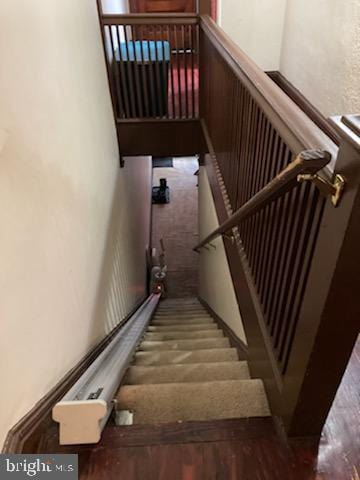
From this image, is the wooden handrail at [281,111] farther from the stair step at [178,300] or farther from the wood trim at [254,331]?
the stair step at [178,300]

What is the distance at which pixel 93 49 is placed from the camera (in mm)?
2520

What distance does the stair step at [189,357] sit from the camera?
2.13m

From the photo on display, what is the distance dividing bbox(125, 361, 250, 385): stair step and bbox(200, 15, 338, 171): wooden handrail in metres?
1.22

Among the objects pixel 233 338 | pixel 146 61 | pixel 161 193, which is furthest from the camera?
pixel 161 193

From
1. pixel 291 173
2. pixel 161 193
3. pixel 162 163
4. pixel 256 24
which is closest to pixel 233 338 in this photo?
pixel 291 173

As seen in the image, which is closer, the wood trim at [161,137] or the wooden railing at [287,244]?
the wooden railing at [287,244]

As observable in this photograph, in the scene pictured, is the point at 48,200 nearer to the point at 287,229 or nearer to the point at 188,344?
the point at 287,229

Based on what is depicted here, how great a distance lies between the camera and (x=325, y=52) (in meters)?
2.86

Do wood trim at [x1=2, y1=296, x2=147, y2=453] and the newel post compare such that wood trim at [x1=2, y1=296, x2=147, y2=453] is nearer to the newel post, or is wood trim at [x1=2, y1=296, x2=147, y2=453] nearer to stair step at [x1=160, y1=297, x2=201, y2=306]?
the newel post

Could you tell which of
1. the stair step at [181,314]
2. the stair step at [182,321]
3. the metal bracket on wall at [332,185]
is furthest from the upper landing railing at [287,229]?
the stair step at [181,314]

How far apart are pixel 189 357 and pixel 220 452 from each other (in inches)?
34.3

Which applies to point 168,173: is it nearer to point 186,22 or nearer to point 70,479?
point 186,22

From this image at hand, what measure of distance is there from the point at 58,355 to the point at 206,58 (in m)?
2.55

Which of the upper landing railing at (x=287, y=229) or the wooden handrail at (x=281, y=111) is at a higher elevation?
the wooden handrail at (x=281, y=111)
